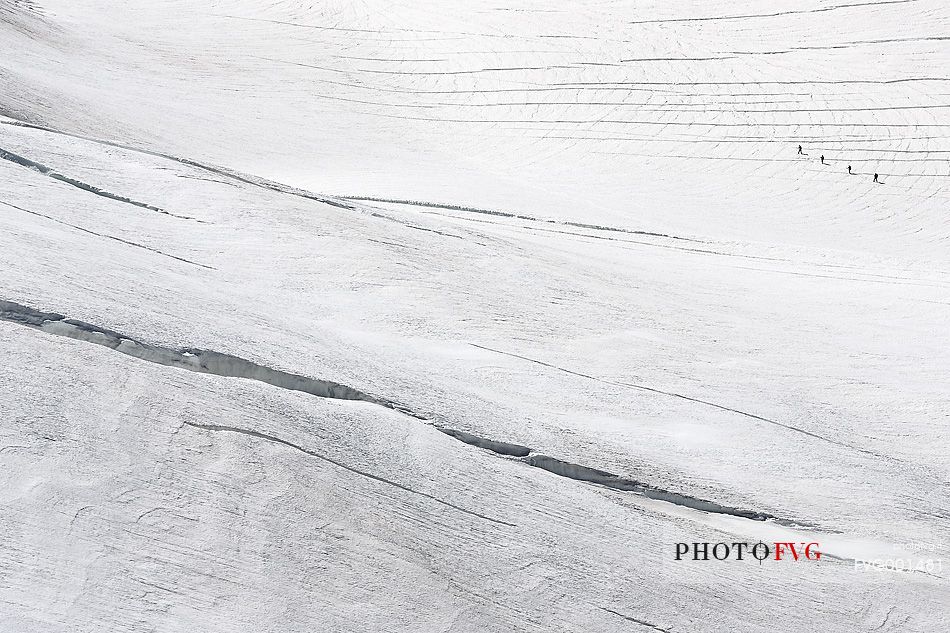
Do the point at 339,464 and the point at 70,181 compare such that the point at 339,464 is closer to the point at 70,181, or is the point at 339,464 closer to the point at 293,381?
the point at 293,381

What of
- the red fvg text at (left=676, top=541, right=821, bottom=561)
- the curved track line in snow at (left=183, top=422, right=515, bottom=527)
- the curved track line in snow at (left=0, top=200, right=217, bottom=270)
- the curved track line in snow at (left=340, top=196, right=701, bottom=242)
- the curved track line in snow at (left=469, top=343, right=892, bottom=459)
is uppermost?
the curved track line in snow at (left=340, top=196, right=701, bottom=242)

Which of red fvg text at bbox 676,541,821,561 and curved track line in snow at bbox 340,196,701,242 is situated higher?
curved track line in snow at bbox 340,196,701,242

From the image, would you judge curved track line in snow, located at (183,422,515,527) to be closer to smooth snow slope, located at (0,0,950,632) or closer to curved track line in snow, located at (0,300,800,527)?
smooth snow slope, located at (0,0,950,632)

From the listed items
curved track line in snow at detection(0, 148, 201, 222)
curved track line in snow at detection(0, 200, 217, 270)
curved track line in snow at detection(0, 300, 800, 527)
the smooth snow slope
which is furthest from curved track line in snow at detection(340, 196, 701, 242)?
curved track line in snow at detection(0, 300, 800, 527)

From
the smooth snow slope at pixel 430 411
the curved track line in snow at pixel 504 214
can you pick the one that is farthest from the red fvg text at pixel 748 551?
the curved track line in snow at pixel 504 214

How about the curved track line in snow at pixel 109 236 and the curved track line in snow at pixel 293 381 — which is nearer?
the curved track line in snow at pixel 293 381

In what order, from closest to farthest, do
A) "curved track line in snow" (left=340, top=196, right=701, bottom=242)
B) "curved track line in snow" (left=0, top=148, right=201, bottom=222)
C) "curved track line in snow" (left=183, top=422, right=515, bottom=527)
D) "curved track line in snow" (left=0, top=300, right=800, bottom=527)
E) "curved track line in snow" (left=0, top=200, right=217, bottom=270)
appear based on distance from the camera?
1. "curved track line in snow" (left=183, top=422, right=515, bottom=527)
2. "curved track line in snow" (left=0, top=300, right=800, bottom=527)
3. "curved track line in snow" (left=0, top=200, right=217, bottom=270)
4. "curved track line in snow" (left=0, top=148, right=201, bottom=222)
5. "curved track line in snow" (left=340, top=196, right=701, bottom=242)

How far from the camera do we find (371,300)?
5.14m

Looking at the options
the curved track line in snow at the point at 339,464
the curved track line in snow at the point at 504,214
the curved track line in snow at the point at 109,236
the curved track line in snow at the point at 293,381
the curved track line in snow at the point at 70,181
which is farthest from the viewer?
the curved track line in snow at the point at 504,214

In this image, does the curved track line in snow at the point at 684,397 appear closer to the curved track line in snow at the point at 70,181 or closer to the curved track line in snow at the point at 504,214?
the curved track line in snow at the point at 70,181

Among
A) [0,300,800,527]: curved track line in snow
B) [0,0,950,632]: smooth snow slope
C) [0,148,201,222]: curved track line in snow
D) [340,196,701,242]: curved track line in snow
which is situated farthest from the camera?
[340,196,701,242]: curved track line in snow

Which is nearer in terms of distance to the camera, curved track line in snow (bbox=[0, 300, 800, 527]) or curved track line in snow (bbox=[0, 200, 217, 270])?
curved track line in snow (bbox=[0, 300, 800, 527])

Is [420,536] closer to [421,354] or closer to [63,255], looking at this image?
[421,354]

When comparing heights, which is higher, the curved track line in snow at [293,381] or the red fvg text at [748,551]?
the curved track line in snow at [293,381]
